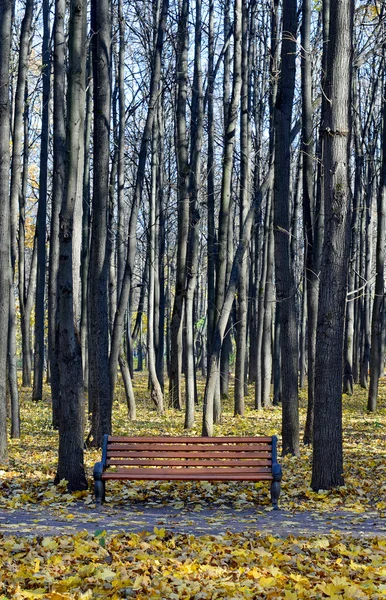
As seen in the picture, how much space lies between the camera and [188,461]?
345 inches

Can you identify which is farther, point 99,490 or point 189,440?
point 189,440

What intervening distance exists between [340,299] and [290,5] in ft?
17.0

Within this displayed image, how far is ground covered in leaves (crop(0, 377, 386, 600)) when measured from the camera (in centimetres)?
507

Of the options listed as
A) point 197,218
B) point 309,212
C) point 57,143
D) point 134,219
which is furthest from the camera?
point 134,219

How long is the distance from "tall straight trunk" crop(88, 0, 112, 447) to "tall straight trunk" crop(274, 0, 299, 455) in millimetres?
2846

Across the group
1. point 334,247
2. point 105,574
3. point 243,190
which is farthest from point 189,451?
point 243,190

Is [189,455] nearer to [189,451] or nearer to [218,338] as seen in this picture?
[189,451]

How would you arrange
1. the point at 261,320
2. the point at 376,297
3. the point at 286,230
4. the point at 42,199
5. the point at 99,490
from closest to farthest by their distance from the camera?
the point at 99,490, the point at 286,230, the point at 376,297, the point at 42,199, the point at 261,320

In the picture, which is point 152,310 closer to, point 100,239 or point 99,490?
point 100,239

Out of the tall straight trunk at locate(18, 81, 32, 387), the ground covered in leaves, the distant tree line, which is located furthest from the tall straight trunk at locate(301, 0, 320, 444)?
the tall straight trunk at locate(18, 81, 32, 387)

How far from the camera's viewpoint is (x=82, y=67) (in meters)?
9.28

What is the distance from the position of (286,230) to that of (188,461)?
4077mm

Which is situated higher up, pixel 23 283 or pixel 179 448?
pixel 23 283

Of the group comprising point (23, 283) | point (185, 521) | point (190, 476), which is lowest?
point (185, 521)
